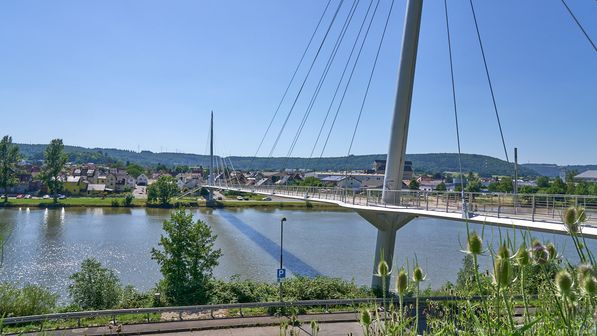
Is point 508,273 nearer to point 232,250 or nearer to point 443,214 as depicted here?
point 443,214

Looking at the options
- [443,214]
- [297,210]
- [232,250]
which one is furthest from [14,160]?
[443,214]

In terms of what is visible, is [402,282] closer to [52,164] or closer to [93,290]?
[93,290]

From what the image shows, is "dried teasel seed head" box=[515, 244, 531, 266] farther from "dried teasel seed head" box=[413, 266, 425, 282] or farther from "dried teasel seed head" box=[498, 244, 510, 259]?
"dried teasel seed head" box=[413, 266, 425, 282]

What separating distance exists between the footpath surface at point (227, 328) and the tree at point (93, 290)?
4.21 m

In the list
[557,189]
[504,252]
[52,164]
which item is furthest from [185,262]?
[52,164]

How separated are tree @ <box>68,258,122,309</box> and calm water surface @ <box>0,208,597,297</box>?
4.90m

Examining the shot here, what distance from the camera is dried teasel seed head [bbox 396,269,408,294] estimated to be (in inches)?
65.9

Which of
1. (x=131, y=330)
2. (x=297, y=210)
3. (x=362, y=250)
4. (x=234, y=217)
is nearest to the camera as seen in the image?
(x=131, y=330)

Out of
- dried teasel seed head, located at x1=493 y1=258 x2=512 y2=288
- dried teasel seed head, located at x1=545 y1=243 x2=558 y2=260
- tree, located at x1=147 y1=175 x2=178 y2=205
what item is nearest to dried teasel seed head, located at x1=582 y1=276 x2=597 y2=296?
dried teasel seed head, located at x1=493 y1=258 x2=512 y2=288

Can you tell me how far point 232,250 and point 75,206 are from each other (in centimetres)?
4035

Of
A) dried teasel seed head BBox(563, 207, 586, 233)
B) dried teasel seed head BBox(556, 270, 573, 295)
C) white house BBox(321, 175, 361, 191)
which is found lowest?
white house BBox(321, 175, 361, 191)

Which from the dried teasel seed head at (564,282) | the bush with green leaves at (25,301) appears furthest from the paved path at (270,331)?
the dried teasel seed head at (564,282)

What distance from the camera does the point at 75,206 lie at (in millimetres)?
65875

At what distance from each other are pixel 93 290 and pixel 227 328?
23.1 ft
